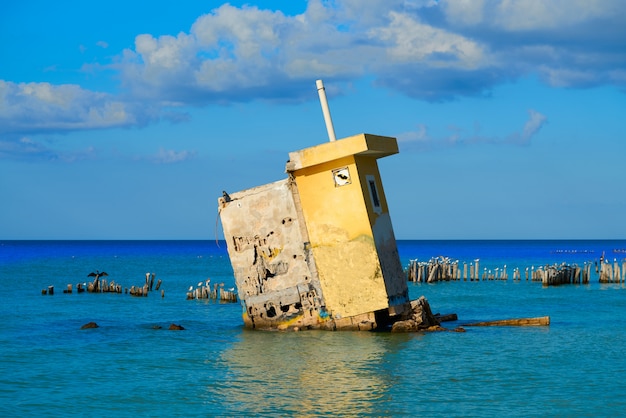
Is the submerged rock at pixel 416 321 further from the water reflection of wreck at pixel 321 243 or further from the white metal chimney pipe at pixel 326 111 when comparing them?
the white metal chimney pipe at pixel 326 111

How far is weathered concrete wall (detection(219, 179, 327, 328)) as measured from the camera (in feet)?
71.6

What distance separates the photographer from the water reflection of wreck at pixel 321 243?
69.3 feet

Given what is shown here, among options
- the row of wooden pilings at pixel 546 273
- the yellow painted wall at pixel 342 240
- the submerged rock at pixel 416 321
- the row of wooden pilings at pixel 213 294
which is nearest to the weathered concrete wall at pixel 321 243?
the yellow painted wall at pixel 342 240

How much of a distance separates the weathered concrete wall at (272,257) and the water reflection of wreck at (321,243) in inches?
1.1

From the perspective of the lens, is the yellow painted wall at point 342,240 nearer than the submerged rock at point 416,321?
Yes

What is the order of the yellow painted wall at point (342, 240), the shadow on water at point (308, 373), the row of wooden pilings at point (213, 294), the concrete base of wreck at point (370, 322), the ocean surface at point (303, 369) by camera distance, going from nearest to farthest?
the shadow on water at point (308, 373), the ocean surface at point (303, 369), the yellow painted wall at point (342, 240), the concrete base of wreck at point (370, 322), the row of wooden pilings at point (213, 294)

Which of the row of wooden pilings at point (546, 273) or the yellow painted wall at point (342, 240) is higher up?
the yellow painted wall at point (342, 240)

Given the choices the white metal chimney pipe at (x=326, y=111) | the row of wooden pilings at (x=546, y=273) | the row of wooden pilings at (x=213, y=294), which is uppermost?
the white metal chimney pipe at (x=326, y=111)

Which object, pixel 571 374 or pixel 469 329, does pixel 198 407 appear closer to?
pixel 571 374

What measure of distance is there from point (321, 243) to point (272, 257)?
150 centimetres

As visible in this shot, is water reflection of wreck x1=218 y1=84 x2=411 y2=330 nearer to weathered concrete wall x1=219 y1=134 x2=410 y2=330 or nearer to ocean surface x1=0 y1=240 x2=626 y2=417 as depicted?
weathered concrete wall x1=219 y1=134 x2=410 y2=330

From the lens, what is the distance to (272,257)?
873 inches

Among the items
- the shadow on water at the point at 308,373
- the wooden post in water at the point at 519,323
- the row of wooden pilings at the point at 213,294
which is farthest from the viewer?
the row of wooden pilings at the point at 213,294

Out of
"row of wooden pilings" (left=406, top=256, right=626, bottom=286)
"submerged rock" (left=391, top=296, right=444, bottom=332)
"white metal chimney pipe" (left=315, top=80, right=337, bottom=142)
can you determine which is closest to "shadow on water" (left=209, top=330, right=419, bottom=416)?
"submerged rock" (left=391, top=296, right=444, bottom=332)
